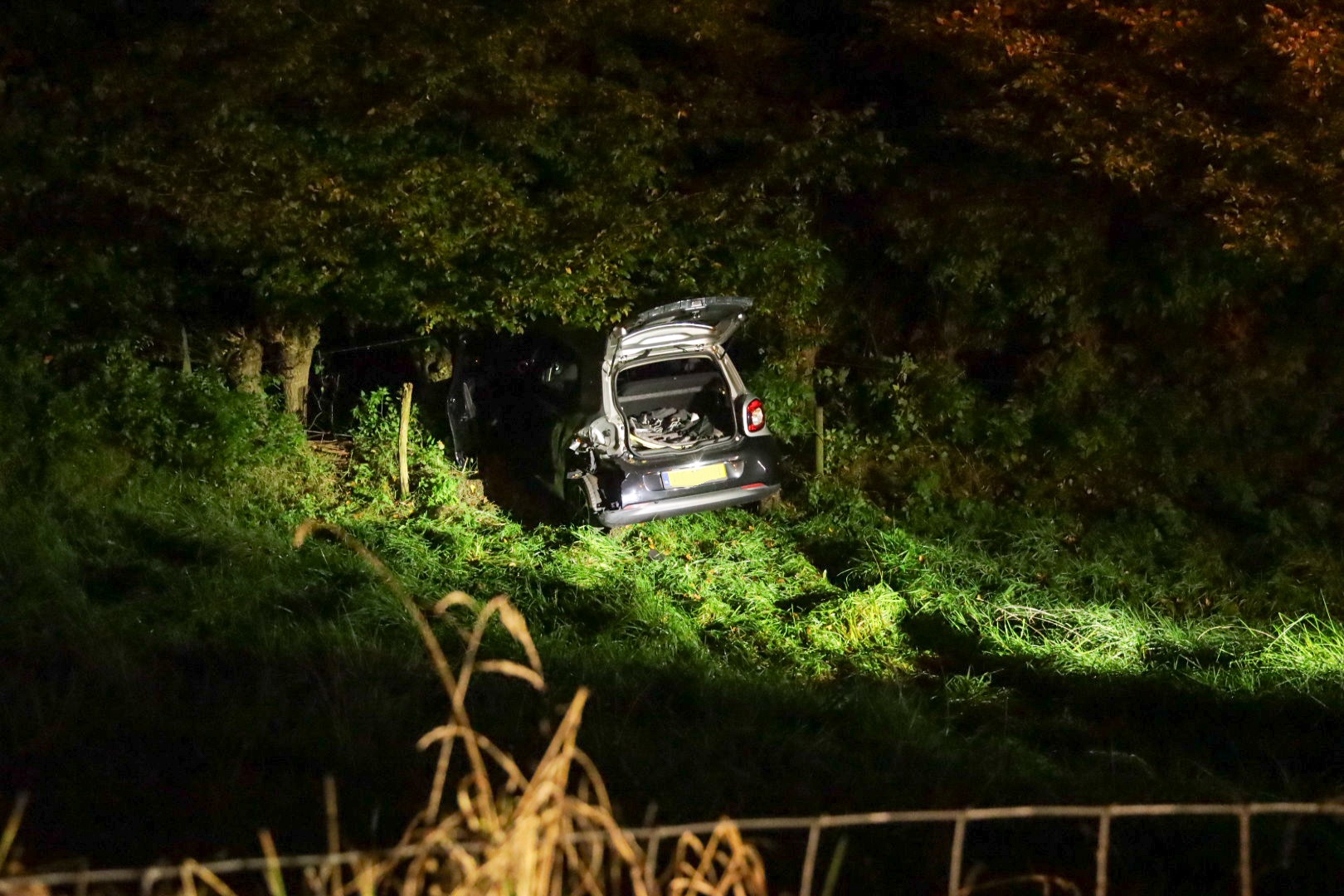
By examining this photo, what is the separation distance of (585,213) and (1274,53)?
4.97m

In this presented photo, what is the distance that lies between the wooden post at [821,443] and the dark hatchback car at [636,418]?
121 centimetres

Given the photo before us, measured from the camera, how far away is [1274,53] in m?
8.23

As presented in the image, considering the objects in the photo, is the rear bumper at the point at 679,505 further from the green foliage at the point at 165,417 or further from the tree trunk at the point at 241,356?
the tree trunk at the point at 241,356

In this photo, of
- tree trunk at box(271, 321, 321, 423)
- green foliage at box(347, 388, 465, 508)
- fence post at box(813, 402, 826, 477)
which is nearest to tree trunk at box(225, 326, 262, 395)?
tree trunk at box(271, 321, 321, 423)

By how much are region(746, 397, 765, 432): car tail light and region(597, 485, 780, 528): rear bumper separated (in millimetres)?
442

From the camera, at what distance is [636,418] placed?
29.8 ft

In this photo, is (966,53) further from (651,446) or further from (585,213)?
(651,446)

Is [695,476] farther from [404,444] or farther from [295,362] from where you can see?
[295,362]

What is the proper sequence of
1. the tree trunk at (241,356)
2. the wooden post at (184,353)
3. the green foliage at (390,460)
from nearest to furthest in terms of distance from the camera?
the green foliage at (390,460)
the wooden post at (184,353)
the tree trunk at (241,356)

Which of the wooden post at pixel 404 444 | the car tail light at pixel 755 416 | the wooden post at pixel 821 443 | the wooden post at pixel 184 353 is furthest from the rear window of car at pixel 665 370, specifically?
the wooden post at pixel 184 353

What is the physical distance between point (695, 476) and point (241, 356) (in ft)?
14.5

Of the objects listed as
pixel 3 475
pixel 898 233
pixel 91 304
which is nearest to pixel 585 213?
pixel 898 233

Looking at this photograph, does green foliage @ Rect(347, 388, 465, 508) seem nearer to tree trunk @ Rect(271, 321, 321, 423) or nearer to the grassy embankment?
the grassy embankment

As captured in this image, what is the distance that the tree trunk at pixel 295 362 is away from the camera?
34.0 ft
